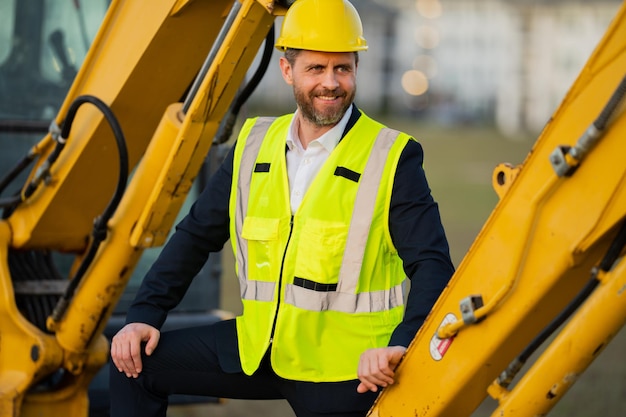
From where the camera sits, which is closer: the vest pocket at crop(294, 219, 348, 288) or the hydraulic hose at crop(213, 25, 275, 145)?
the vest pocket at crop(294, 219, 348, 288)

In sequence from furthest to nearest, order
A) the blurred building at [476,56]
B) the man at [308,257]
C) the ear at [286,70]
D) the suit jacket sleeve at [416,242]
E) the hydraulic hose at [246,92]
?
the blurred building at [476,56] < the hydraulic hose at [246,92] < the ear at [286,70] < the man at [308,257] < the suit jacket sleeve at [416,242]

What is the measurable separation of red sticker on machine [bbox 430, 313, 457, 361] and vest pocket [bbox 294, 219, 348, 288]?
377 mm

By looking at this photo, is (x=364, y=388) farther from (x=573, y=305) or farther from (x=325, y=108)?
(x=325, y=108)

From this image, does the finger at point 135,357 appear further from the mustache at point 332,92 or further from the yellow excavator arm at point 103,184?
the mustache at point 332,92

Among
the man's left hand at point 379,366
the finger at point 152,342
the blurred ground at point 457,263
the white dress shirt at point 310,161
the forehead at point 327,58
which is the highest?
the forehead at point 327,58

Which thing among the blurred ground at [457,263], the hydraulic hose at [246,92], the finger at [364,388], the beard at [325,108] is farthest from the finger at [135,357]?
the blurred ground at [457,263]

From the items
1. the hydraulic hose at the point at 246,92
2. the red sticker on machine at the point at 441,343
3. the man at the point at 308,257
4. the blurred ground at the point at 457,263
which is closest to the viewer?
the red sticker on machine at the point at 441,343

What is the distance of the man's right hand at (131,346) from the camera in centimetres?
333

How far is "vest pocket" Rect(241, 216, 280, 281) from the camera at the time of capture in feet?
10.9

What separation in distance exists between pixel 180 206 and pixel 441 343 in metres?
1.34

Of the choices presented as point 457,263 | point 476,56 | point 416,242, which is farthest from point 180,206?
point 476,56

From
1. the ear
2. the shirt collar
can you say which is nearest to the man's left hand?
the shirt collar

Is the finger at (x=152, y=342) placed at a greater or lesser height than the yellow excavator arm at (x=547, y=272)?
lesser

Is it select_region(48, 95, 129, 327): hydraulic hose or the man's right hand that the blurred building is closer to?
select_region(48, 95, 129, 327): hydraulic hose
